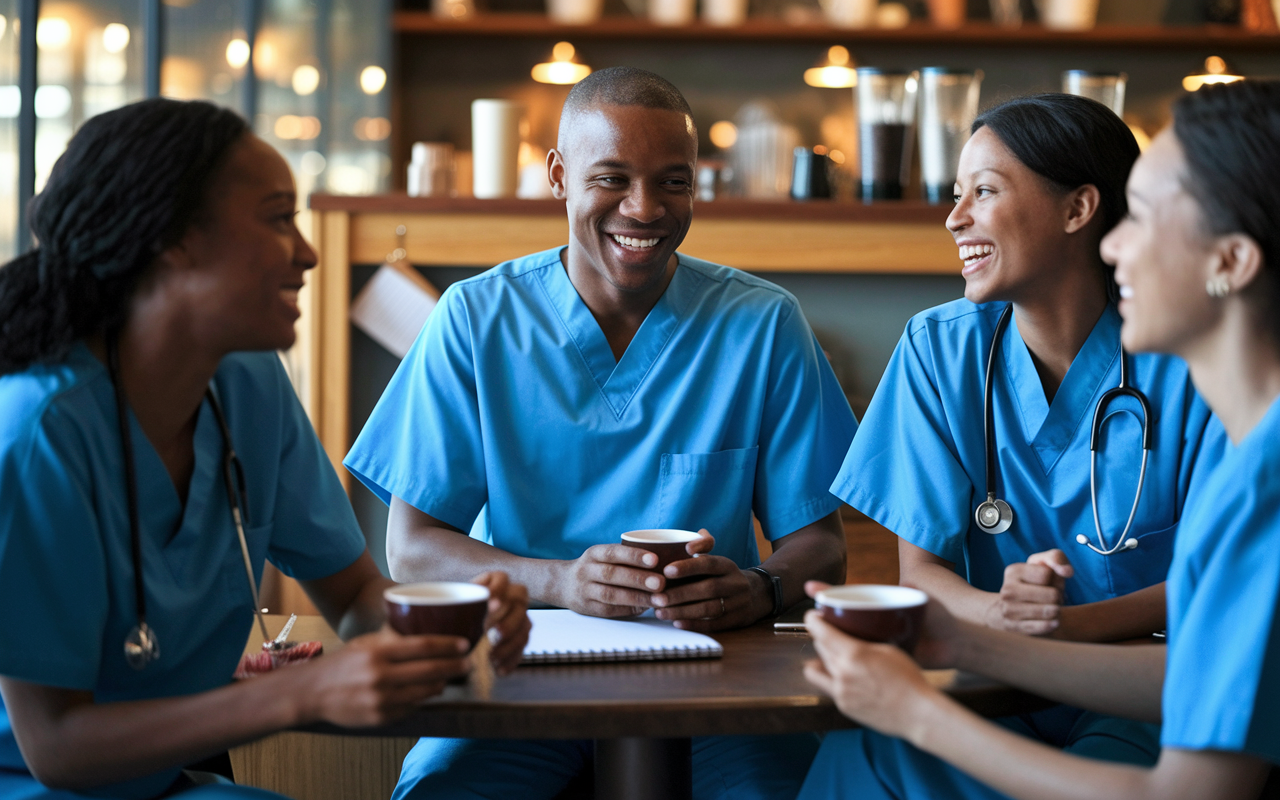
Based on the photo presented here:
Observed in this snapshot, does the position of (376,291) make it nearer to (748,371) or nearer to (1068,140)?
(748,371)

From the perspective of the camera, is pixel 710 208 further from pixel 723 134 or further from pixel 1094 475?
pixel 723 134

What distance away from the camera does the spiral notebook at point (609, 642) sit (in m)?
1.20

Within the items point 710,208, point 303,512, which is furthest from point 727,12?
point 303,512

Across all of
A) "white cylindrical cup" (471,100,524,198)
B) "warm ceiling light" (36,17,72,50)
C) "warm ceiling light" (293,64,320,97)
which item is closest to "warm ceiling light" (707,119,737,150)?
"warm ceiling light" (293,64,320,97)

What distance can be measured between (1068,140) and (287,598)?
2.09 m

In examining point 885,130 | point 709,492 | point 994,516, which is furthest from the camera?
point 885,130

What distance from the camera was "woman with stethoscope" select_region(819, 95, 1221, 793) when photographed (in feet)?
4.92

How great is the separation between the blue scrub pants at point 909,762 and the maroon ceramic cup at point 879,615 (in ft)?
0.60

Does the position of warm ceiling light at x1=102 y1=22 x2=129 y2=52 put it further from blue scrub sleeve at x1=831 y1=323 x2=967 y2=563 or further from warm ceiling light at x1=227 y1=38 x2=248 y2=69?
blue scrub sleeve at x1=831 y1=323 x2=967 y2=563

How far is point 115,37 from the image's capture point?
3.23 m

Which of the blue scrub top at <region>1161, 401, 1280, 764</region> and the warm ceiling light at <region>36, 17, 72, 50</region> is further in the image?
the warm ceiling light at <region>36, 17, 72, 50</region>

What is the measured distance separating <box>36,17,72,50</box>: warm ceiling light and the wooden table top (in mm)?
2222

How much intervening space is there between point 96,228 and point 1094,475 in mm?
1174

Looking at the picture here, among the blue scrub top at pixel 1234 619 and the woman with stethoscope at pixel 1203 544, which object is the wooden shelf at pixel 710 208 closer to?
the woman with stethoscope at pixel 1203 544
